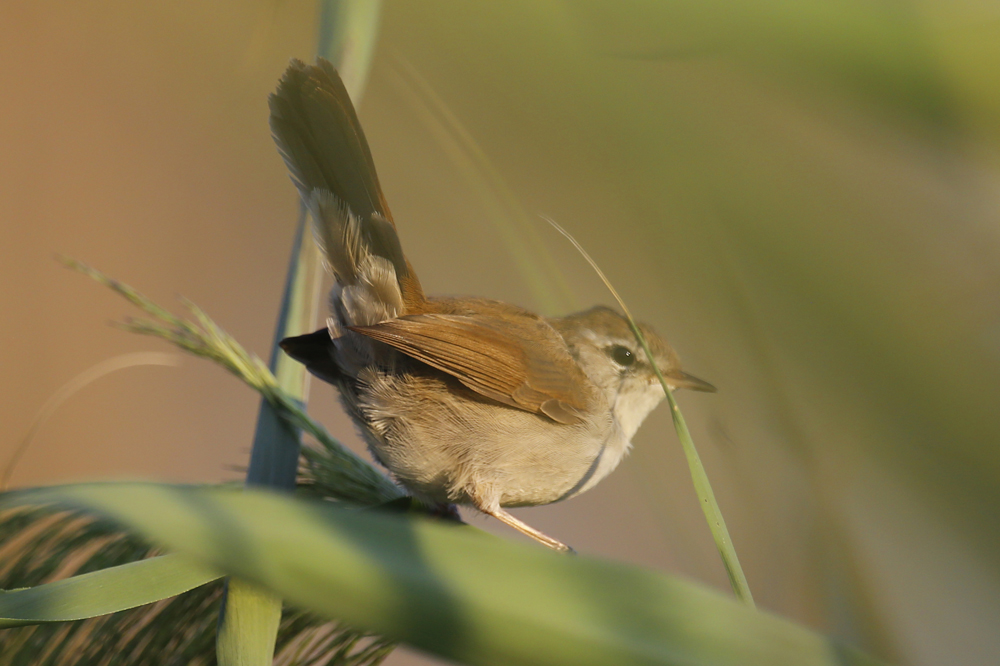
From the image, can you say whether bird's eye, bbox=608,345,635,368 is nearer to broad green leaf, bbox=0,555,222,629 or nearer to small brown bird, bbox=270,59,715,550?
small brown bird, bbox=270,59,715,550

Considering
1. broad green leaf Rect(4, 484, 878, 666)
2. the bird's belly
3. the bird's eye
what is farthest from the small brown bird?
broad green leaf Rect(4, 484, 878, 666)

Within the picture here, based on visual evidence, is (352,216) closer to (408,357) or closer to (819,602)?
(408,357)

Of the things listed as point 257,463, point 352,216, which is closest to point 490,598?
point 257,463

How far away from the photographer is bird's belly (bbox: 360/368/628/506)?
126 centimetres

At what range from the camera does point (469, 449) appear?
1.28 m

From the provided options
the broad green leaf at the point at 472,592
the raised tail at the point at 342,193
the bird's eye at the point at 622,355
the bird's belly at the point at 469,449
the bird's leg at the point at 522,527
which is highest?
the raised tail at the point at 342,193

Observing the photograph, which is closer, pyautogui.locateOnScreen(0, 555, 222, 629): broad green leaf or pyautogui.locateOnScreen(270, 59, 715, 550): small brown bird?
pyautogui.locateOnScreen(0, 555, 222, 629): broad green leaf

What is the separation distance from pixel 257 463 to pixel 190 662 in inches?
10.1

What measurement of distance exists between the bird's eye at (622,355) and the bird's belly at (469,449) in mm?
287

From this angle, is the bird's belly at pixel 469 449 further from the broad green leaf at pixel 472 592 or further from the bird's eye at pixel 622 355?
the broad green leaf at pixel 472 592

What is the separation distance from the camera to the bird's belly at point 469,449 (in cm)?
126

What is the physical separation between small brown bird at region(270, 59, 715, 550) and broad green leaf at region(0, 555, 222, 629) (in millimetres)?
545

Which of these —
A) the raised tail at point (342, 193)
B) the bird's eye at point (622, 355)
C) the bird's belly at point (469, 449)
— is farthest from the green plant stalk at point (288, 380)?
the bird's eye at point (622, 355)

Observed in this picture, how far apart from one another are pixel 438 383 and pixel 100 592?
797mm
